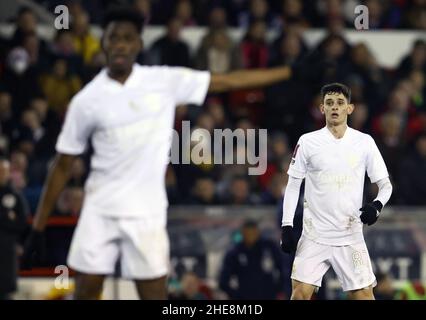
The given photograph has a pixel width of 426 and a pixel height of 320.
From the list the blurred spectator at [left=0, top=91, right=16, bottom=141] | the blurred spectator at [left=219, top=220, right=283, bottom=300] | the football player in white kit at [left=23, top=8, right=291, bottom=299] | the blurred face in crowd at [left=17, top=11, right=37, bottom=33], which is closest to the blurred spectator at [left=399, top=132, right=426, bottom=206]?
the blurred spectator at [left=219, top=220, right=283, bottom=300]

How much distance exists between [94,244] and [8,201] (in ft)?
13.0

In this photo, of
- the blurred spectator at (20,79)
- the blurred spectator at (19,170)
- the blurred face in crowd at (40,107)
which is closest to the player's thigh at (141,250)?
the blurred spectator at (19,170)

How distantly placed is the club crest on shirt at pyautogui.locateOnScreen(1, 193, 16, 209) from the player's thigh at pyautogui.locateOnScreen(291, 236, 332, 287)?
438cm

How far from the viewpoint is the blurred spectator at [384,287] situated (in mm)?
9970

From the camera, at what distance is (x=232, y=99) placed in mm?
13328

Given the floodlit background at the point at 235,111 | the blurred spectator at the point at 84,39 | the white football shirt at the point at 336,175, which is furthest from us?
the blurred spectator at the point at 84,39

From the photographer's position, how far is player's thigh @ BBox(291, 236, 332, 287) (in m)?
6.23

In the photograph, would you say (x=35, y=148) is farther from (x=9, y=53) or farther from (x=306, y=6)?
(x=306, y=6)

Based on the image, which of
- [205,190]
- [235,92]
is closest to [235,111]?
[235,92]

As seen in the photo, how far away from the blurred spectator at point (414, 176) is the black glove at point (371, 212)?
5362mm

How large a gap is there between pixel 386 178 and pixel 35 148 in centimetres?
688

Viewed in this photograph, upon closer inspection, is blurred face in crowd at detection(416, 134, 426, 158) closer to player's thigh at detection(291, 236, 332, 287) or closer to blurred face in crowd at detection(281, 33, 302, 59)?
blurred face in crowd at detection(281, 33, 302, 59)

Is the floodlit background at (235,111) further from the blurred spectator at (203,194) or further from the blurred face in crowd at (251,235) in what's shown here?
the blurred face in crowd at (251,235)

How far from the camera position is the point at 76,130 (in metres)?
6.53
